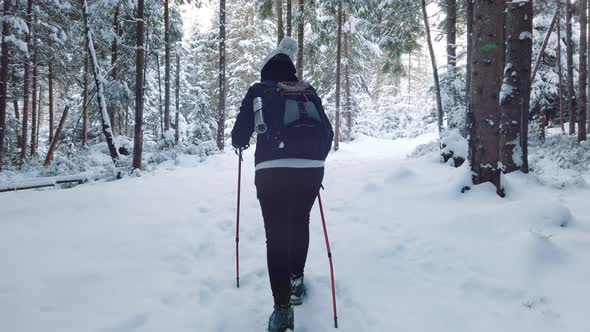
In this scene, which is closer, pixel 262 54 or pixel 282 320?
pixel 282 320

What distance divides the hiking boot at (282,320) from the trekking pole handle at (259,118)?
1.51 metres

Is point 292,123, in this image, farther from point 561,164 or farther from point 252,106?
point 561,164

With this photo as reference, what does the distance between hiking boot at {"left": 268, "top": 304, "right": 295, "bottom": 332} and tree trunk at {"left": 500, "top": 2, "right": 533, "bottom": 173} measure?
539cm

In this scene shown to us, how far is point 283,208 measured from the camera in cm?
306

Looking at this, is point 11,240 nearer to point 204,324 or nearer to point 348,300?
point 204,324

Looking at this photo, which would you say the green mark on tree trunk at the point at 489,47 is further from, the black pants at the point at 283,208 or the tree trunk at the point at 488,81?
the black pants at the point at 283,208

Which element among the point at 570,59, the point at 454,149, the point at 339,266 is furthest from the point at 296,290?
the point at 570,59

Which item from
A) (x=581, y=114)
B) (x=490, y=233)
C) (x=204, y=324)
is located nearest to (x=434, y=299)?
(x=490, y=233)

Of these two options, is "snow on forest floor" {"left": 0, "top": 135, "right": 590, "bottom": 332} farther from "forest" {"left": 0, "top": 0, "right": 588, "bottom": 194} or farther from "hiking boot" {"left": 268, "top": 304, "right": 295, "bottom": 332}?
"forest" {"left": 0, "top": 0, "right": 588, "bottom": 194}

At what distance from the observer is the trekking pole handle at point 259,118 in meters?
2.98

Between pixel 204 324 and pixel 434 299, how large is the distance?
217 centimetres

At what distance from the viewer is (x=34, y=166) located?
658 inches

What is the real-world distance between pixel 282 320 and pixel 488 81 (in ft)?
16.0

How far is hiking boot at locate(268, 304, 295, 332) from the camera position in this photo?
3057 millimetres
